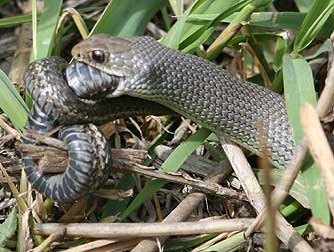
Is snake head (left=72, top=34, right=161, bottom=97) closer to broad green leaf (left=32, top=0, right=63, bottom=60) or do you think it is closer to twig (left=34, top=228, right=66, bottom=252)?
broad green leaf (left=32, top=0, right=63, bottom=60)

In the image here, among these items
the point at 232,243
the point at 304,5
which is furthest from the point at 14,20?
the point at 232,243

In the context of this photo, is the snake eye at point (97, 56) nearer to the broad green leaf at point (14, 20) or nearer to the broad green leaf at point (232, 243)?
the broad green leaf at point (14, 20)

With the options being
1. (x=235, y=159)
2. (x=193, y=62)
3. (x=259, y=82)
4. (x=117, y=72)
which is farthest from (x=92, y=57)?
(x=259, y=82)

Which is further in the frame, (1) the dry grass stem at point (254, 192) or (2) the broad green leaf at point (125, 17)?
(2) the broad green leaf at point (125, 17)

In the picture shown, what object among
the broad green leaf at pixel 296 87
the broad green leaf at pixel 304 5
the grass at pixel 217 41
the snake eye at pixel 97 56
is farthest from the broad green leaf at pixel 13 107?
the broad green leaf at pixel 304 5

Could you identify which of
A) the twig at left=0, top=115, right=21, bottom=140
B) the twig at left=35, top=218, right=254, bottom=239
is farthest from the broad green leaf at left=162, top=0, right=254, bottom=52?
the twig at left=35, top=218, right=254, bottom=239

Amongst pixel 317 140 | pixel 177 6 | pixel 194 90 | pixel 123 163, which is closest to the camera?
pixel 317 140

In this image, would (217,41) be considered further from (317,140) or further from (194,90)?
(317,140)
